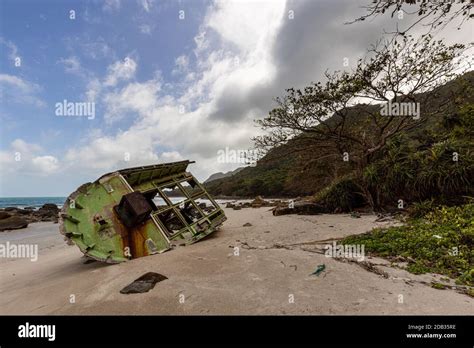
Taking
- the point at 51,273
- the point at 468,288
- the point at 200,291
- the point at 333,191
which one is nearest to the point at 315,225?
the point at 333,191

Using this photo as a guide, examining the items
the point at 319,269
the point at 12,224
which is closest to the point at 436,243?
the point at 319,269

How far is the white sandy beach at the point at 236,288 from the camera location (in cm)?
331

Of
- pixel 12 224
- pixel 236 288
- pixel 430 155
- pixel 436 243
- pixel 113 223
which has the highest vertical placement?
pixel 430 155

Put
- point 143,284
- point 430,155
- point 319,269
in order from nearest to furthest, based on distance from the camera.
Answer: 1. point 143,284
2. point 319,269
3. point 430,155

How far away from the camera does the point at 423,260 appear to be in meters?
4.81

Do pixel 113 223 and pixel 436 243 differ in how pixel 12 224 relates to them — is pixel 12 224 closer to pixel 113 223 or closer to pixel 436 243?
pixel 113 223

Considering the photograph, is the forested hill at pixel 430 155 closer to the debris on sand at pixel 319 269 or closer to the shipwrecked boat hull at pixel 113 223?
the shipwrecked boat hull at pixel 113 223

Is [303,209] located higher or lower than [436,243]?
lower

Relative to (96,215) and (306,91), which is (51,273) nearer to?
(96,215)

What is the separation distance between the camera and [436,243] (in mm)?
5434

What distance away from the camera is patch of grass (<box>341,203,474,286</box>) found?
14.5 feet

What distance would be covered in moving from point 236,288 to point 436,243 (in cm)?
445

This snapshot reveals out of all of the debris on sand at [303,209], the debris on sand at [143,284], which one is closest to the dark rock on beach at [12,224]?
the debris on sand at [303,209]
